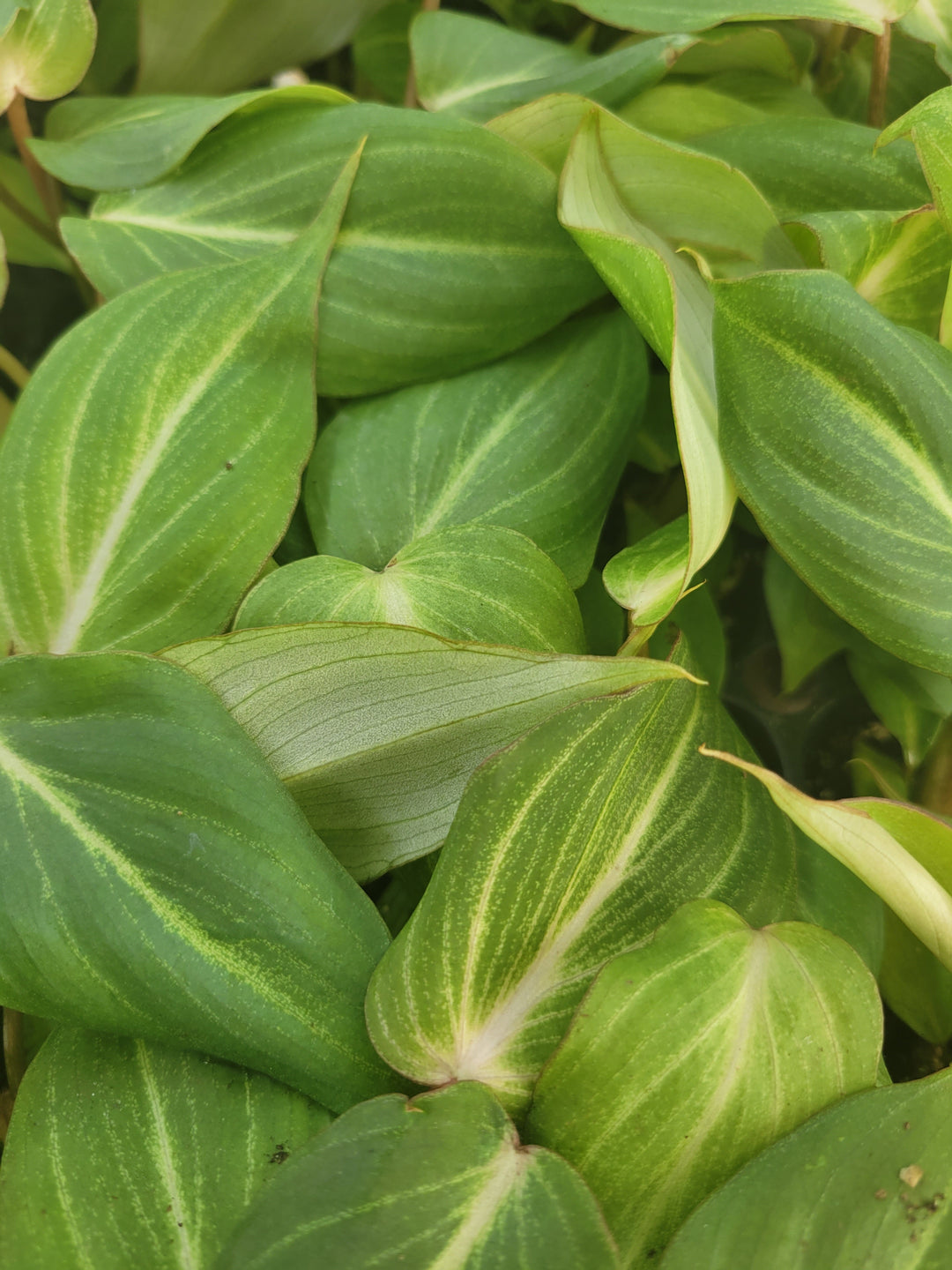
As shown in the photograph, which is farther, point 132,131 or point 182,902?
point 132,131

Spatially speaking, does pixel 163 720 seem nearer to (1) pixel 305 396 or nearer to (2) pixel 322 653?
(2) pixel 322 653

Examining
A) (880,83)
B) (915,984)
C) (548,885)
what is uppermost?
(880,83)

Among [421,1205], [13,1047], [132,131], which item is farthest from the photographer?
[132,131]

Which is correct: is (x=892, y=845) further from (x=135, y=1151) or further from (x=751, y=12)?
(x=751, y=12)

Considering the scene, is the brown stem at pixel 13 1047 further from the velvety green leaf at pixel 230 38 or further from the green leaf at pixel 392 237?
the velvety green leaf at pixel 230 38

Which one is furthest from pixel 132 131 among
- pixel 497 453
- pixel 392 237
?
pixel 497 453

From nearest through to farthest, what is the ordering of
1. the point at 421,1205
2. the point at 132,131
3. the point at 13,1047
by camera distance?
the point at 421,1205, the point at 13,1047, the point at 132,131

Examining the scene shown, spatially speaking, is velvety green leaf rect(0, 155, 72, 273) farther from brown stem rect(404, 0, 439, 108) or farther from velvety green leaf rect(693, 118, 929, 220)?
velvety green leaf rect(693, 118, 929, 220)
